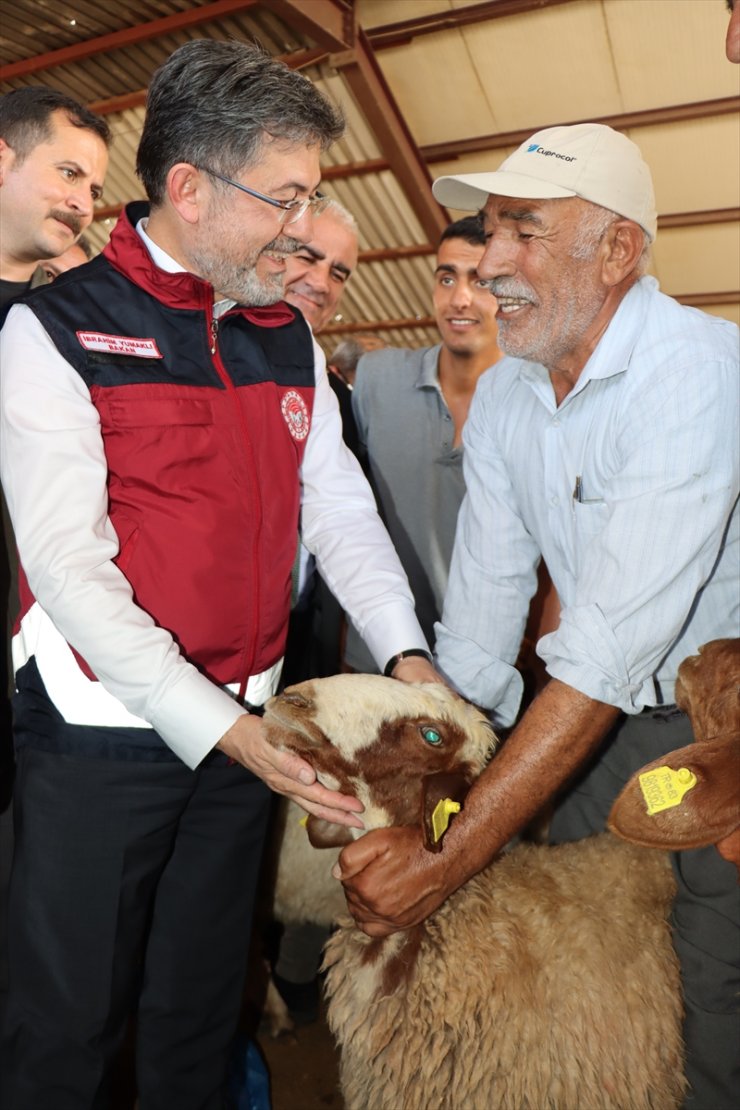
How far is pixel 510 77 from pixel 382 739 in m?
8.33

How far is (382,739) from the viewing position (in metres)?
2.08

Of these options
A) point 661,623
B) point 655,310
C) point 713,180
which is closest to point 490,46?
point 713,180

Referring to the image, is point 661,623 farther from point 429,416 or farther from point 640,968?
point 429,416

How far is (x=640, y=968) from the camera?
7.30ft

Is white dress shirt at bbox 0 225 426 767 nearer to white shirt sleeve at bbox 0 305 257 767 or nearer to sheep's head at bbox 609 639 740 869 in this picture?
white shirt sleeve at bbox 0 305 257 767

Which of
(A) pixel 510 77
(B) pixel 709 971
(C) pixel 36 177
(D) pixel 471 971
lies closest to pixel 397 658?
(D) pixel 471 971

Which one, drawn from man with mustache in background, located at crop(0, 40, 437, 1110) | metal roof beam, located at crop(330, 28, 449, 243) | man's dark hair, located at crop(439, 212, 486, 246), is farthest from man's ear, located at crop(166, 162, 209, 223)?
metal roof beam, located at crop(330, 28, 449, 243)

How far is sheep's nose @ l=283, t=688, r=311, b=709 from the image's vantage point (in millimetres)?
1996

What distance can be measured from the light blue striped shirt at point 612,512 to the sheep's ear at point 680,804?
33 centimetres

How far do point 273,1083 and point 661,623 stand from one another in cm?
214

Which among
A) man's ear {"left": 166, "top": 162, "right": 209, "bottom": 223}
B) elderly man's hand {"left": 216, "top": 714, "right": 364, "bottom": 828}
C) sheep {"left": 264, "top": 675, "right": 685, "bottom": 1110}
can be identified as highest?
man's ear {"left": 166, "top": 162, "right": 209, "bottom": 223}

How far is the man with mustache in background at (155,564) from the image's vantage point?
1.87 meters

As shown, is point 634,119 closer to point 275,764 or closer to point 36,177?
point 36,177

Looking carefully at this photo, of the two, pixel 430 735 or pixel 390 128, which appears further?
pixel 390 128
